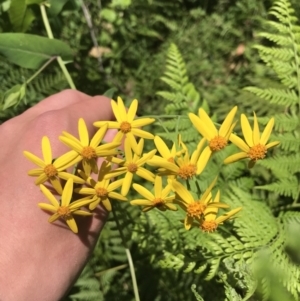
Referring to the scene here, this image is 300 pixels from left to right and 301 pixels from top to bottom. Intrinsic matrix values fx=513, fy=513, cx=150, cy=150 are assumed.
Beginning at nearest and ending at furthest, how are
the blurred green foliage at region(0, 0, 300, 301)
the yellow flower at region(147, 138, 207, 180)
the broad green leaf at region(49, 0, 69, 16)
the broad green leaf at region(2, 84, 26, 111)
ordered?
the yellow flower at region(147, 138, 207, 180) → the broad green leaf at region(2, 84, 26, 111) → the broad green leaf at region(49, 0, 69, 16) → the blurred green foliage at region(0, 0, 300, 301)

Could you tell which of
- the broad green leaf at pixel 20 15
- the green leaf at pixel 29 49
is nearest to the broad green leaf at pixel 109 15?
the broad green leaf at pixel 20 15

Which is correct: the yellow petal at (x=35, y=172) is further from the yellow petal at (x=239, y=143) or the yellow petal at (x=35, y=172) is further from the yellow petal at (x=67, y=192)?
the yellow petal at (x=239, y=143)

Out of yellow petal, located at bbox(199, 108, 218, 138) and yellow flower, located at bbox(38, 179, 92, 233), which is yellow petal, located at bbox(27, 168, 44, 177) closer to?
yellow flower, located at bbox(38, 179, 92, 233)

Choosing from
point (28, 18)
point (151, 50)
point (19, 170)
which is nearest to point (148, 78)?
point (151, 50)

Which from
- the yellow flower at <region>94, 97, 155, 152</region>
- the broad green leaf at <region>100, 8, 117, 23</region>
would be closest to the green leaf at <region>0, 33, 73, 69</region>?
the yellow flower at <region>94, 97, 155, 152</region>

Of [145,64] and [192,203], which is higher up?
[192,203]

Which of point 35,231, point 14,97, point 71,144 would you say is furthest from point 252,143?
point 14,97

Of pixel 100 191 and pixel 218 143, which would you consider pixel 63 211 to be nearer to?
pixel 100 191
